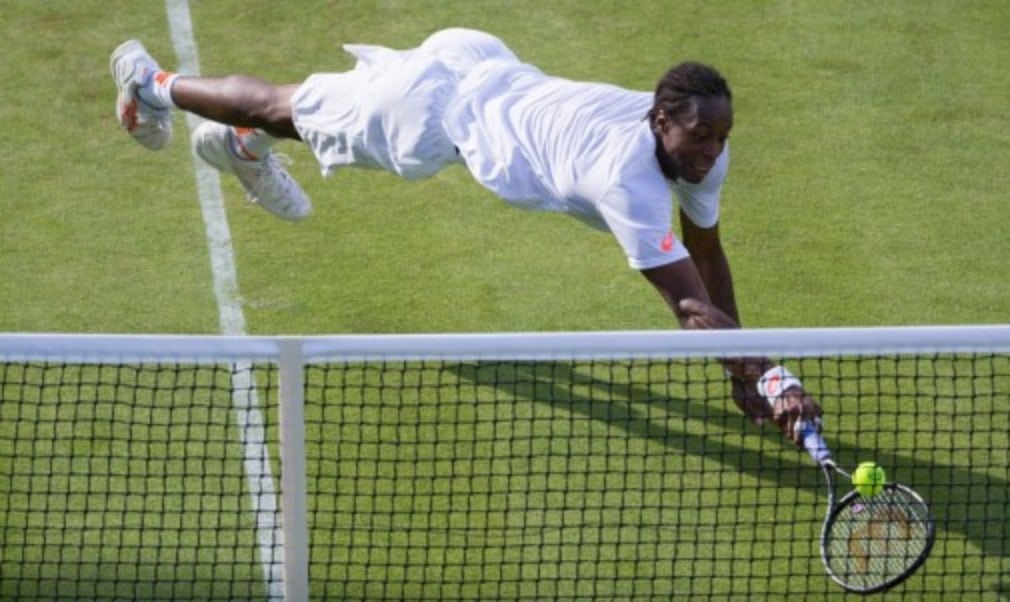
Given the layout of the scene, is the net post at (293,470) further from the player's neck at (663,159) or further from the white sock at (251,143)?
the white sock at (251,143)

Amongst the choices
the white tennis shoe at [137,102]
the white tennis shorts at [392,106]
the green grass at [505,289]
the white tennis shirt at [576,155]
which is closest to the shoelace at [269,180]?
the green grass at [505,289]

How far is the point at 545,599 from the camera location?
8.54 meters

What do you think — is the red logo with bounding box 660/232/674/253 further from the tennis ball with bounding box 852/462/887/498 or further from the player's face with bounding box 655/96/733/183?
the tennis ball with bounding box 852/462/887/498

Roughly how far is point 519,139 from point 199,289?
93.4 inches

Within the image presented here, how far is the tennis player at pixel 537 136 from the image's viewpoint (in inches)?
344

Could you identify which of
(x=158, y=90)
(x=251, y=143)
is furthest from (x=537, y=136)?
(x=158, y=90)

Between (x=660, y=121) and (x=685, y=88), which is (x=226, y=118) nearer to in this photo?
(x=660, y=121)

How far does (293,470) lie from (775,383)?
6.26 ft

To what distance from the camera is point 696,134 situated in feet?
28.8

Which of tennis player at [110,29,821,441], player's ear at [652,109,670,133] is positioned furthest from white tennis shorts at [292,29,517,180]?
player's ear at [652,109,670,133]

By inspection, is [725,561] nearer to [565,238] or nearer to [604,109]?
[604,109]

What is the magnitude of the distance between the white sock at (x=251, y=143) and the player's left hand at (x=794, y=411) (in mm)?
3325

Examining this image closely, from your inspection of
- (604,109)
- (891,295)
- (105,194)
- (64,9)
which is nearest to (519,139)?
(604,109)

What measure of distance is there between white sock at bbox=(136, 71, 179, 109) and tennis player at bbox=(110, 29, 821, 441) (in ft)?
0.03
